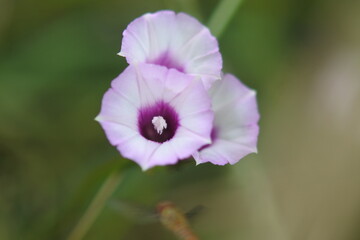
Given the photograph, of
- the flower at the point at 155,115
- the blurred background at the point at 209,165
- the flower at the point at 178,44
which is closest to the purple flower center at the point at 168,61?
the flower at the point at 178,44

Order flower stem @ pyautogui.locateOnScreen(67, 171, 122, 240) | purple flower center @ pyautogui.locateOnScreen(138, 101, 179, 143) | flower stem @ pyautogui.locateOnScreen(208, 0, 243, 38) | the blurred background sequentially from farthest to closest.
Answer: the blurred background → flower stem @ pyautogui.locateOnScreen(208, 0, 243, 38) → flower stem @ pyautogui.locateOnScreen(67, 171, 122, 240) → purple flower center @ pyautogui.locateOnScreen(138, 101, 179, 143)

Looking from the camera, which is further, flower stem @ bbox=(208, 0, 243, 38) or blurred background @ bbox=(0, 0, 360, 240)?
blurred background @ bbox=(0, 0, 360, 240)

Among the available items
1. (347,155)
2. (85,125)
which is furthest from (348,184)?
(85,125)

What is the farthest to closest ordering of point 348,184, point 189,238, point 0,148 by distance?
point 348,184, point 0,148, point 189,238

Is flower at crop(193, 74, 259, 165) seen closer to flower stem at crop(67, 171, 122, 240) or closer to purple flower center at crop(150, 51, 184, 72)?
purple flower center at crop(150, 51, 184, 72)

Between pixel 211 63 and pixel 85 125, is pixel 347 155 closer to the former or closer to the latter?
pixel 85 125

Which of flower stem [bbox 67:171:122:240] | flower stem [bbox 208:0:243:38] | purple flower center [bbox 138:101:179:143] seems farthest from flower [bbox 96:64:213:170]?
flower stem [bbox 208:0:243:38]
